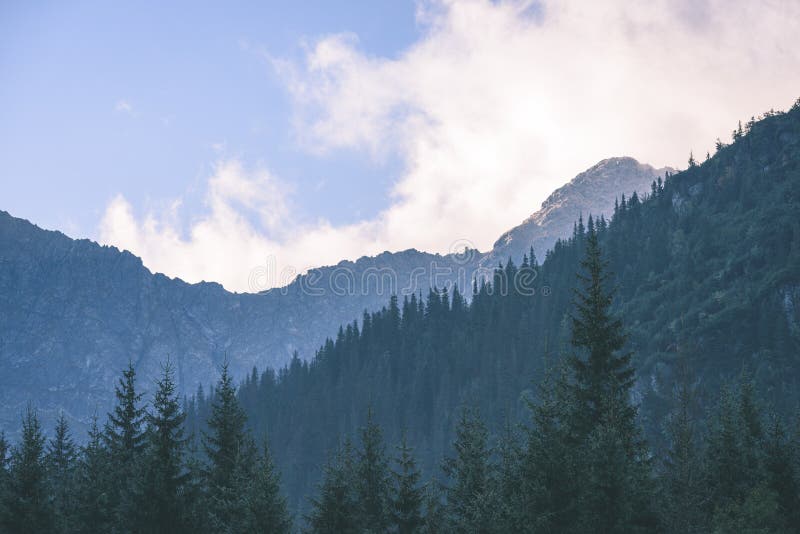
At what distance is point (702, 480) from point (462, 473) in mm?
13239

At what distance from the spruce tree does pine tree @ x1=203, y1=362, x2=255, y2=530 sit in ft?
19.9

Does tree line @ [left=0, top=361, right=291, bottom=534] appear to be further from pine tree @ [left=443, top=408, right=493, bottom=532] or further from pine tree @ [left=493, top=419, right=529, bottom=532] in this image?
pine tree @ [left=493, top=419, right=529, bottom=532]

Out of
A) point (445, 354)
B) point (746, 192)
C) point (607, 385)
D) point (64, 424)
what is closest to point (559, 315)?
point (445, 354)

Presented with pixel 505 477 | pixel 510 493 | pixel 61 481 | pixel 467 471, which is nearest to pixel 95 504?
pixel 61 481

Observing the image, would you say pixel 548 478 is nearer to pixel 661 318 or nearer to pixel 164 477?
pixel 164 477

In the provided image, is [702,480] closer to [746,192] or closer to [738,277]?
[738,277]

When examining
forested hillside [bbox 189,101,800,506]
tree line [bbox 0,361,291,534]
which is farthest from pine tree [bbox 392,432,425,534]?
forested hillside [bbox 189,101,800,506]

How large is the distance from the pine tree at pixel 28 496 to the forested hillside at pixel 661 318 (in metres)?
82.4

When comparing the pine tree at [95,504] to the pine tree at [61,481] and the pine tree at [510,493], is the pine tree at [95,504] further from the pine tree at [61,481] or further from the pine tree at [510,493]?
the pine tree at [510,493]

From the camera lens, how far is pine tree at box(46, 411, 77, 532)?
137 feet

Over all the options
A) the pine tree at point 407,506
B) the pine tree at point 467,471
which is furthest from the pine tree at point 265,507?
the pine tree at point 467,471

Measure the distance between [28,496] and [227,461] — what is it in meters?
9.36

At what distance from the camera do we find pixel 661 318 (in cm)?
15088

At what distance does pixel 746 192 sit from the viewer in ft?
593
